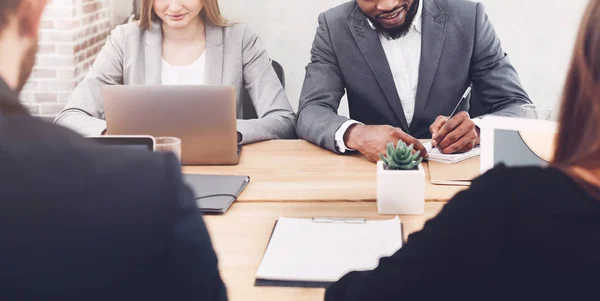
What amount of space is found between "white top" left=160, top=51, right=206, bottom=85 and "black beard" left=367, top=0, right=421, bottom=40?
70cm

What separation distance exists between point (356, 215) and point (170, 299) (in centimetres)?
80

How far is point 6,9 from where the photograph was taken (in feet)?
2.31

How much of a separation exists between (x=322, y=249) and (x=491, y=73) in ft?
4.57

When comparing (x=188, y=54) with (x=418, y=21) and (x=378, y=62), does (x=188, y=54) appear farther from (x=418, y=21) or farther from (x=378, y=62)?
(x=418, y=21)

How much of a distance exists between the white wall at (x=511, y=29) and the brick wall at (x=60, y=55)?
77cm

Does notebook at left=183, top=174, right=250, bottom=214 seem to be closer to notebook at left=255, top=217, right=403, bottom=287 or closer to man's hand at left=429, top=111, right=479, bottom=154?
notebook at left=255, top=217, right=403, bottom=287

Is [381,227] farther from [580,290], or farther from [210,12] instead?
[210,12]

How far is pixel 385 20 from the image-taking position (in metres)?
2.40

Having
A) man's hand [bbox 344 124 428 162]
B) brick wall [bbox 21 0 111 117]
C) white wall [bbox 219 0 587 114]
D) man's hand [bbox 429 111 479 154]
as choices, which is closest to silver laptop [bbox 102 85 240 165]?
→ man's hand [bbox 344 124 428 162]

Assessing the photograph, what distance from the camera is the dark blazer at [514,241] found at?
706 millimetres

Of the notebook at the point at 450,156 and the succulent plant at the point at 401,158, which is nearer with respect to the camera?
the succulent plant at the point at 401,158

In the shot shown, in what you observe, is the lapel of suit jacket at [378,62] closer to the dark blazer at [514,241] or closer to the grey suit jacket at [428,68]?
the grey suit jacket at [428,68]

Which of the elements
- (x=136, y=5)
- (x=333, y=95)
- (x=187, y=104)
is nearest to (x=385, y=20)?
(x=333, y=95)

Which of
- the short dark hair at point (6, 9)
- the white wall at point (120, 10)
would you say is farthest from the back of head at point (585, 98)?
the white wall at point (120, 10)
